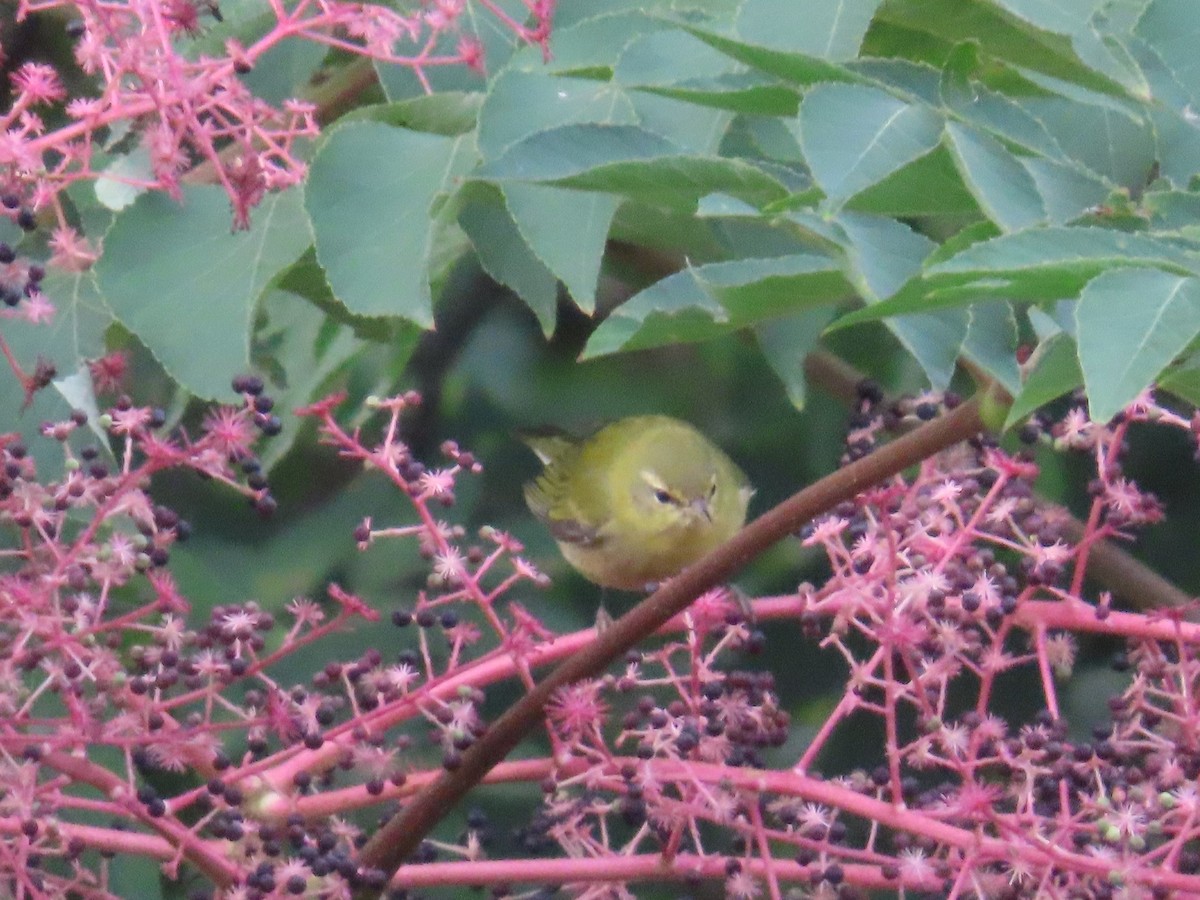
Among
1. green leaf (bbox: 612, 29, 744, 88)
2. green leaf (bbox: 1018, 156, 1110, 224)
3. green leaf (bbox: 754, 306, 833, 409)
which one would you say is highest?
green leaf (bbox: 1018, 156, 1110, 224)

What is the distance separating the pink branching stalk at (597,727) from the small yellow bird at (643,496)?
3.22 ft

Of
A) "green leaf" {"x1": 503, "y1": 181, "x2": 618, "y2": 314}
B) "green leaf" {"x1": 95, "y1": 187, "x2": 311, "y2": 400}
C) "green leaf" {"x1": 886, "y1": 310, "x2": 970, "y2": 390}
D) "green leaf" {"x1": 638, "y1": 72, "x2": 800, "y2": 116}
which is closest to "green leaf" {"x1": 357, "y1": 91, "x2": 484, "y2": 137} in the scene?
"green leaf" {"x1": 95, "y1": 187, "x2": 311, "y2": 400}

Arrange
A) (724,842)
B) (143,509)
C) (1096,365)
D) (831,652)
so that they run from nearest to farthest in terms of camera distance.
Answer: (1096,365), (143,509), (724,842), (831,652)

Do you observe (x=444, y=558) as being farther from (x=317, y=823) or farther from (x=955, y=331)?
(x=955, y=331)

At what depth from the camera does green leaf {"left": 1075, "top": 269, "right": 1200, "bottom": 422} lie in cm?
58

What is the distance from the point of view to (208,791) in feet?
3.75

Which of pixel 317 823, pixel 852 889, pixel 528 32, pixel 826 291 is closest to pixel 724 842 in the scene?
pixel 852 889

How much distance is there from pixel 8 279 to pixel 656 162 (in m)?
0.52

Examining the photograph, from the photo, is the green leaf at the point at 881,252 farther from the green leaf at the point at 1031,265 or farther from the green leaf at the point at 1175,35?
the green leaf at the point at 1175,35

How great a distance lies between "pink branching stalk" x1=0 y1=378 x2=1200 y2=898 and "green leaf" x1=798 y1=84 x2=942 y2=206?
0.42 metres

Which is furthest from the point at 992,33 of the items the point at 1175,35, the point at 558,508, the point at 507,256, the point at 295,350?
the point at 558,508

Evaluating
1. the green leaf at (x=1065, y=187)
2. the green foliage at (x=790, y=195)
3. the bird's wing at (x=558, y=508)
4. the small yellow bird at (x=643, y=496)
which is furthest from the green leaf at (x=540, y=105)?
the small yellow bird at (x=643, y=496)

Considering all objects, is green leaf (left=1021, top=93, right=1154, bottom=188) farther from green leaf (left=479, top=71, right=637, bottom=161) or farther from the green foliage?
green leaf (left=479, top=71, right=637, bottom=161)

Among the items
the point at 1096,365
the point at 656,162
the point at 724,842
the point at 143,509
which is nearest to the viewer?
the point at 1096,365
